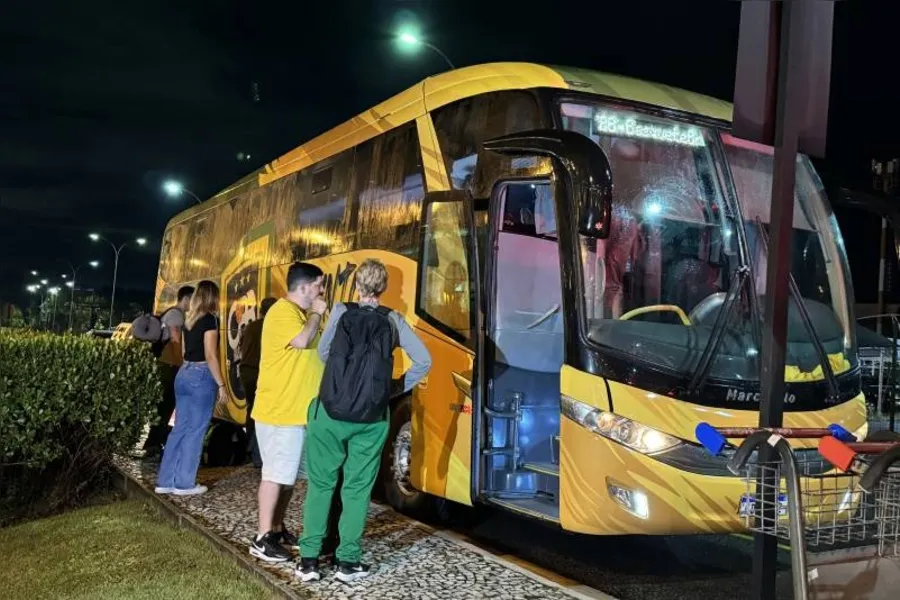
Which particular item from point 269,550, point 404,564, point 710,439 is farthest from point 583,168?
point 269,550

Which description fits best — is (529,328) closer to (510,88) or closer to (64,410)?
(510,88)

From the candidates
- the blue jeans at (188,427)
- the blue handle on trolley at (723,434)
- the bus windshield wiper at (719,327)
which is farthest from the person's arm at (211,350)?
the blue handle on trolley at (723,434)

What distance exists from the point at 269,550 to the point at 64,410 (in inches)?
104

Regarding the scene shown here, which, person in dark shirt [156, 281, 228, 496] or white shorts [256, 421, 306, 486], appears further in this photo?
person in dark shirt [156, 281, 228, 496]

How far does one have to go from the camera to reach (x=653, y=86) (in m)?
6.45

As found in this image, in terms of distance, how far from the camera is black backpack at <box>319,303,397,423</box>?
4852mm

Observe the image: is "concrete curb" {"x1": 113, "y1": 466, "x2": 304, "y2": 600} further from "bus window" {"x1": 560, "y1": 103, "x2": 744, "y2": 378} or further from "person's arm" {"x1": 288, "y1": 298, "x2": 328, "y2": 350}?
"bus window" {"x1": 560, "y1": 103, "x2": 744, "y2": 378}

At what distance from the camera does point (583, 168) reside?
4.75 metres

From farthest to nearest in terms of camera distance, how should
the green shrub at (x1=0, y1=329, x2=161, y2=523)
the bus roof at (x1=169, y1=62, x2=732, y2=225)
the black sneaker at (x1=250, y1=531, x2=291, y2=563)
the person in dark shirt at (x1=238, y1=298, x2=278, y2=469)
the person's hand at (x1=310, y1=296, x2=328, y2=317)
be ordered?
the person in dark shirt at (x1=238, y1=298, x2=278, y2=469) < the green shrub at (x1=0, y1=329, x2=161, y2=523) < the bus roof at (x1=169, y1=62, x2=732, y2=225) < the person's hand at (x1=310, y1=296, x2=328, y2=317) < the black sneaker at (x1=250, y1=531, x2=291, y2=563)

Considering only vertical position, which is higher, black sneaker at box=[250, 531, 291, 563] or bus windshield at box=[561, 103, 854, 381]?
bus windshield at box=[561, 103, 854, 381]

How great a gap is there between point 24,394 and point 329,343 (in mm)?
3193

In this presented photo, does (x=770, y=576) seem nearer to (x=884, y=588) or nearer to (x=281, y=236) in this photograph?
(x=884, y=588)

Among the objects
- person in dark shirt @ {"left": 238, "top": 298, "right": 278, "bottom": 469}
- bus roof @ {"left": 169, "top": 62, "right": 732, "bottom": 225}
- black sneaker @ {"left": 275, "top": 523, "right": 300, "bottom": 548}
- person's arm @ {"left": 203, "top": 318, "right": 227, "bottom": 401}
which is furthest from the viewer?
person in dark shirt @ {"left": 238, "top": 298, "right": 278, "bottom": 469}

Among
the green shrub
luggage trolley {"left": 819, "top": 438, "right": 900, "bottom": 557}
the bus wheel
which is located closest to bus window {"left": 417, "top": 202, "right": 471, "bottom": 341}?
the bus wheel
